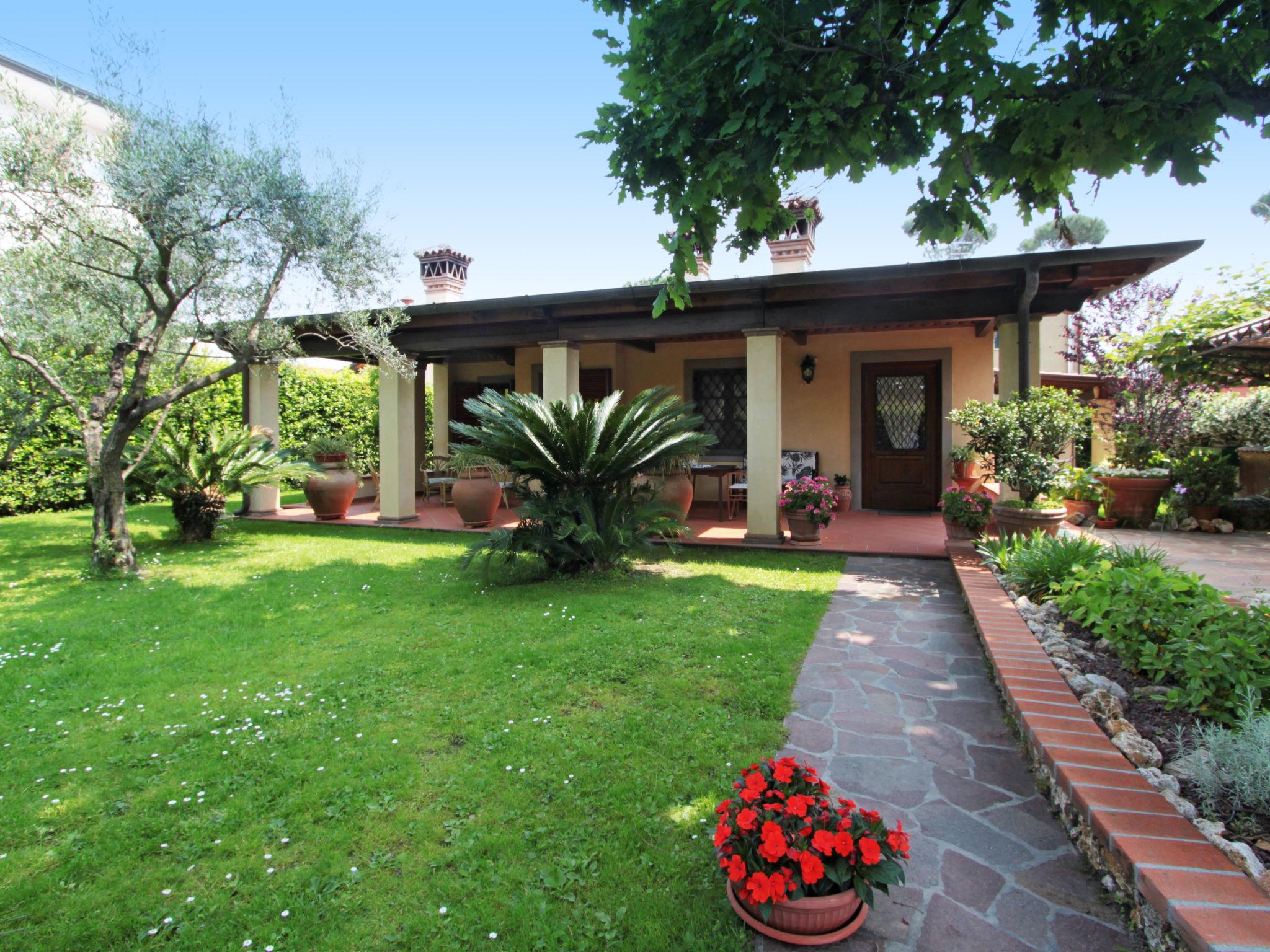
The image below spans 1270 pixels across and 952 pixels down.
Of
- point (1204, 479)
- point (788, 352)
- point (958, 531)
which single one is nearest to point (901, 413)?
point (788, 352)

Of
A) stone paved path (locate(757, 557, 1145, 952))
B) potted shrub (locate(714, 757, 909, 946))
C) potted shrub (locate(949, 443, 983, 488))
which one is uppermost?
potted shrub (locate(949, 443, 983, 488))

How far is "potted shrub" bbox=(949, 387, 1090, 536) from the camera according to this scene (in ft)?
19.8

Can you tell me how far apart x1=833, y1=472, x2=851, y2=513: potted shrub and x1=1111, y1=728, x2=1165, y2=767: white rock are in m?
7.69

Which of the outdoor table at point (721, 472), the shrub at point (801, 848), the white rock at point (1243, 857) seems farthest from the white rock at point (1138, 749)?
the outdoor table at point (721, 472)

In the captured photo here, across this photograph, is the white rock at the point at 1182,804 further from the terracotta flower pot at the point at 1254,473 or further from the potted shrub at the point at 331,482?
the potted shrub at the point at 331,482

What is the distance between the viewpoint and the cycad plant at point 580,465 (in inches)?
233

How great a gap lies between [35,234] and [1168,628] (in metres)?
8.36

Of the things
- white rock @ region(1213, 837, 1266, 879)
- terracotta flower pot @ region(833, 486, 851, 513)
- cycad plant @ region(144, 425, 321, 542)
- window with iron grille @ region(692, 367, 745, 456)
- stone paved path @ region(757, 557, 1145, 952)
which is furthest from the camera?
window with iron grille @ region(692, 367, 745, 456)

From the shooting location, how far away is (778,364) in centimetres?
773

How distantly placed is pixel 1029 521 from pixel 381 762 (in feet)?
18.1

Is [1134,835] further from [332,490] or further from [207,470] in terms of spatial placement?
[332,490]

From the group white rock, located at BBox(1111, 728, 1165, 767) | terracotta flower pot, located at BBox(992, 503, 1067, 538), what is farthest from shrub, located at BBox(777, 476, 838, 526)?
white rock, located at BBox(1111, 728, 1165, 767)

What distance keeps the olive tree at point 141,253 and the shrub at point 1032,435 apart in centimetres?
686

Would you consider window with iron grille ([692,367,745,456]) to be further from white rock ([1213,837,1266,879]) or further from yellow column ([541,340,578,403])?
white rock ([1213,837,1266,879])
